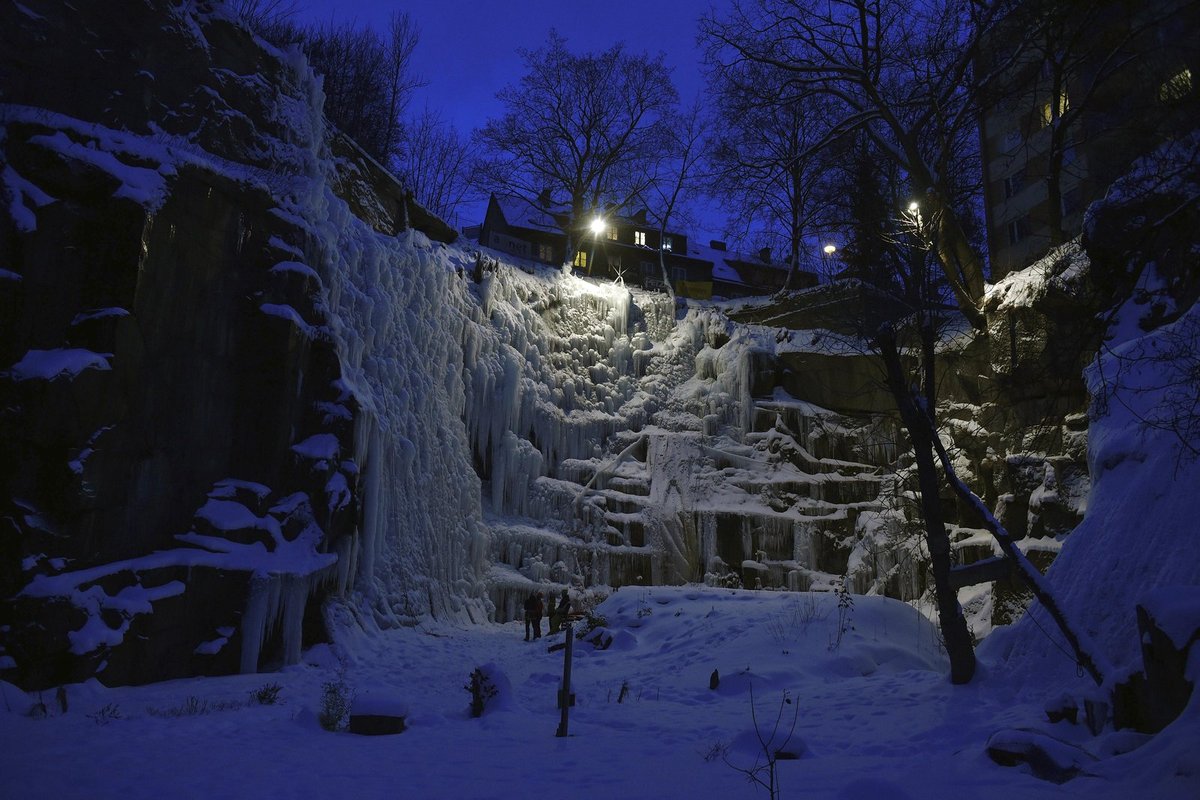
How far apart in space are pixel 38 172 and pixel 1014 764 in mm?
11688

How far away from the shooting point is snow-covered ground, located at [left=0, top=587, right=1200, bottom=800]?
4.96 meters

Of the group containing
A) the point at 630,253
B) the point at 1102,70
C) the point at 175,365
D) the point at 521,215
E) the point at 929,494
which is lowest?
the point at 929,494

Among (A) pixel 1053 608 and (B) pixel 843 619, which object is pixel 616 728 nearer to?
(A) pixel 1053 608

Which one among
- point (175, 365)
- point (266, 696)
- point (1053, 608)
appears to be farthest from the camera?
point (175, 365)

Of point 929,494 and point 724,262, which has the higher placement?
point 724,262

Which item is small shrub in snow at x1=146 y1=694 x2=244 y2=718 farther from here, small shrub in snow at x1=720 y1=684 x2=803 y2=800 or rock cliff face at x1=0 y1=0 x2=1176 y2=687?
small shrub in snow at x1=720 y1=684 x2=803 y2=800

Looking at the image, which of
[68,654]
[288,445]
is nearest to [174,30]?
[288,445]

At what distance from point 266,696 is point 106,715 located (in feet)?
5.10

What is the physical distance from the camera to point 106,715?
7.18 m

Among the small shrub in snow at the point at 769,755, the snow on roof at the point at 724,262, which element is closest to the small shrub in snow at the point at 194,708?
the small shrub in snow at the point at 769,755

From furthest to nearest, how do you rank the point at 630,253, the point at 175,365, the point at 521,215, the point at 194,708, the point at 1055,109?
the point at 630,253, the point at 521,215, the point at 175,365, the point at 1055,109, the point at 194,708

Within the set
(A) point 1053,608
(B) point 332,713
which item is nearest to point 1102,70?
(A) point 1053,608

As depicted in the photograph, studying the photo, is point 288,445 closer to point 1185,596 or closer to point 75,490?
point 75,490

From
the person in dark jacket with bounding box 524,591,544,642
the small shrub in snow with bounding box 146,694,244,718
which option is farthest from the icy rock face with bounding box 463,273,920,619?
the small shrub in snow with bounding box 146,694,244,718
